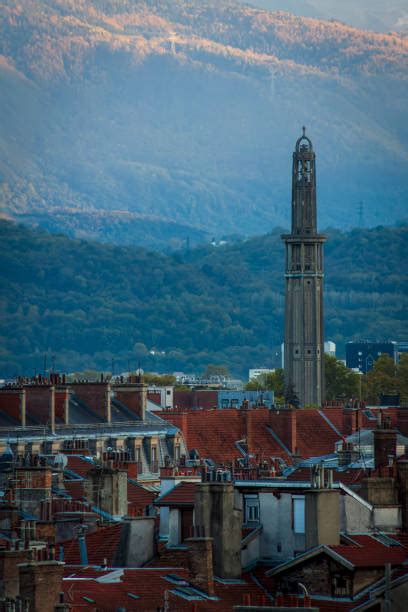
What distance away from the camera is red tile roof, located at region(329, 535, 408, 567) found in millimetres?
34281

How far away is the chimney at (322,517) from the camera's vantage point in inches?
1412

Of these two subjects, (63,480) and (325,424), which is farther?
(325,424)

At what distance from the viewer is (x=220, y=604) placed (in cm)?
3378

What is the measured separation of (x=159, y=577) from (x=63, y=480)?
18.0 m

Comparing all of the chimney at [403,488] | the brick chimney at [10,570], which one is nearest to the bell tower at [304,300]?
the chimney at [403,488]

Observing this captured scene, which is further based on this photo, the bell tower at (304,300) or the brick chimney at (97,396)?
the bell tower at (304,300)

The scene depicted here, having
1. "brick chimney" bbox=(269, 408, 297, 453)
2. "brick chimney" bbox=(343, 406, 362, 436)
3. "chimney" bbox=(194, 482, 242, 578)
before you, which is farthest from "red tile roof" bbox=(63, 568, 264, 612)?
"brick chimney" bbox=(269, 408, 297, 453)

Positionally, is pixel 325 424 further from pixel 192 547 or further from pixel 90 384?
pixel 192 547

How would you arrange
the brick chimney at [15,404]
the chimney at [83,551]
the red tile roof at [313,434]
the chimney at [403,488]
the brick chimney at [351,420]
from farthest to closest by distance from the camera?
the brick chimney at [351,420] < the red tile roof at [313,434] < the brick chimney at [15,404] < the chimney at [403,488] < the chimney at [83,551]

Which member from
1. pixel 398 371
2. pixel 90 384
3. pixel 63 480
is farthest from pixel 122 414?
pixel 398 371

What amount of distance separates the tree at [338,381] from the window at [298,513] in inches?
5297

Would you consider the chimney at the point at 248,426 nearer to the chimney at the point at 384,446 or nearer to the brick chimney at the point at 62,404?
the brick chimney at the point at 62,404

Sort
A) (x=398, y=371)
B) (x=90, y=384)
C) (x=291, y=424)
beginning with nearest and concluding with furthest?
1. (x=90, y=384)
2. (x=291, y=424)
3. (x=398, y=371)

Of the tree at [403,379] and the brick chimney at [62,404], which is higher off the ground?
the tree at [403,379]
